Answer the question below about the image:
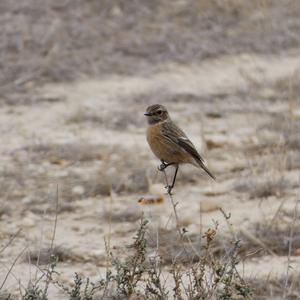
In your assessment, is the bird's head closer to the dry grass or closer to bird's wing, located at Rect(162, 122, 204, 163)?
bird's wing, located at Rect(162, 122, 204, 163)

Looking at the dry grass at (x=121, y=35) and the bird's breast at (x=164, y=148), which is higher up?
the bird's breast at (x=164, y=148)

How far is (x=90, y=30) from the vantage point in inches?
494

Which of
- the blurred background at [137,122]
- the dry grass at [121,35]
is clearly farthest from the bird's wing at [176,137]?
the dry grass at [121,35]

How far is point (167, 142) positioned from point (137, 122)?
15.2ft

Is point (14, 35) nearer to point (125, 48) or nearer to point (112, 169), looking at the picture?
point (125, 48)

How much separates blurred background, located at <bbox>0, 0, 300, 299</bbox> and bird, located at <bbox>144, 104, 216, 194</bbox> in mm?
585

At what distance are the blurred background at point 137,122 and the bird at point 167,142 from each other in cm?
58

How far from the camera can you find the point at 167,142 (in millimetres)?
5262

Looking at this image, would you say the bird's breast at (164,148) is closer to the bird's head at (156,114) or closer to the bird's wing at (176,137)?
the bird's wing at (176,137)

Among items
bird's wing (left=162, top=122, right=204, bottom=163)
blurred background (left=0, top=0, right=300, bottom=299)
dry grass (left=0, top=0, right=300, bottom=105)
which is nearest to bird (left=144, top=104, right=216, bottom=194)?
bird's wing (left=162, top=122, right=204, bottom=163)

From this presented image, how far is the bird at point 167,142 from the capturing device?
5258 mm

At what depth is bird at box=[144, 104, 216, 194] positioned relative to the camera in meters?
5.26

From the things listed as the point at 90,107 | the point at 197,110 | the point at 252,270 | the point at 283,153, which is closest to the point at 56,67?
the point at 90,107

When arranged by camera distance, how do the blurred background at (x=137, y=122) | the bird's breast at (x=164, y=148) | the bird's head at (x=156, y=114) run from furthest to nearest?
the blurred background at (x=137, y=122) → the bird's head at (x=156, y=114) → the bird's breast at (x=164, y=148)
